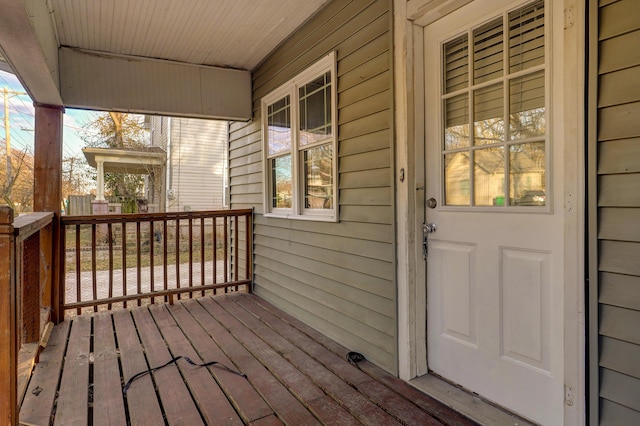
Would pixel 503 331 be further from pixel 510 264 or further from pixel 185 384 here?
pixel 185 384

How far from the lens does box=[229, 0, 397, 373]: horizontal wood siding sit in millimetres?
2275

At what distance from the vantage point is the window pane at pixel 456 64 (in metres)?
1.95

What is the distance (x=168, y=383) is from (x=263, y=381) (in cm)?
58

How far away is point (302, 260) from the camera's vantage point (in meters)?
3.30

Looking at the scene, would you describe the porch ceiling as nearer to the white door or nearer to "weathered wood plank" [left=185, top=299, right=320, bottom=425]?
the white door

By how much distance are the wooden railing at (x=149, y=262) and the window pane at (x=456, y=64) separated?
2891 millimetres

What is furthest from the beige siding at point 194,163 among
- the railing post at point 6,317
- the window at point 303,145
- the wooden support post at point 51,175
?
the railing post at point 6,317

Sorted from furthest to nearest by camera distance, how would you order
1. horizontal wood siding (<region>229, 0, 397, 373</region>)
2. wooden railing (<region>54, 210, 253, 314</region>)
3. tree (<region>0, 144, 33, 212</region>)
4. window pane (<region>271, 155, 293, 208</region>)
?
tree (<region>0, 144, 33, 212</region>) < window pane (<region>271, 155, 293, 208</region>) < wooden railing (<region>54, 210, 253, 314</region>) < horizontal wood siding (<region>229, 0, 397, 373</region>)

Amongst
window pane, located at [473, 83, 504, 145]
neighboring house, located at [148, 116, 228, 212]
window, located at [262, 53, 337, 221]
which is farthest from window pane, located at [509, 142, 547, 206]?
neighboring house, located at [148, 116, 228, 212]

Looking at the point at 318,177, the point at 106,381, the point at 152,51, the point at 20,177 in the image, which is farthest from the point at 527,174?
the point at 20,177

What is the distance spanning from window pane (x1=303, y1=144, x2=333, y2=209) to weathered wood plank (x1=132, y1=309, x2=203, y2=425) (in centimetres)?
166

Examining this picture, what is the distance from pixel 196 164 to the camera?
10.4m

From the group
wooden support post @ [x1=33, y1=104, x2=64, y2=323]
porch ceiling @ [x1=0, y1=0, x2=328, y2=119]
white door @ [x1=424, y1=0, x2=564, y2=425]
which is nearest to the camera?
white door @ [x1=424, y1=0, x2=564, y2=425]

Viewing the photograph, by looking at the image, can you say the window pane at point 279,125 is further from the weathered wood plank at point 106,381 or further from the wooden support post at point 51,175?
the weathered wood plank at point 106,381
